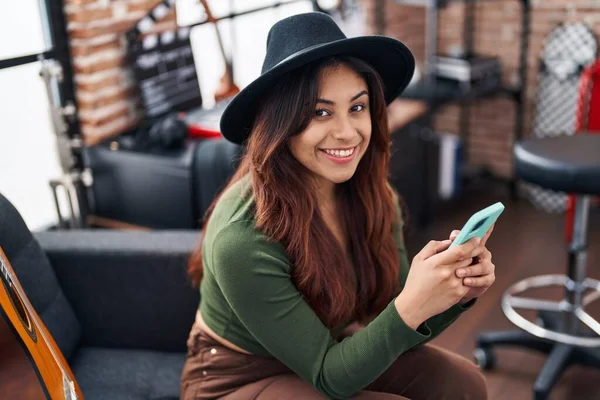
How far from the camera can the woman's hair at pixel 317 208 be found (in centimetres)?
132

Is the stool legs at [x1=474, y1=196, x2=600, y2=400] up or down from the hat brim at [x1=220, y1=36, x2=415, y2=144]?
down

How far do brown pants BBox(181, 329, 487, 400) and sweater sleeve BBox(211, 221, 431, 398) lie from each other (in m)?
0.10

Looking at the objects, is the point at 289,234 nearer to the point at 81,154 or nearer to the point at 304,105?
the point at 304,105

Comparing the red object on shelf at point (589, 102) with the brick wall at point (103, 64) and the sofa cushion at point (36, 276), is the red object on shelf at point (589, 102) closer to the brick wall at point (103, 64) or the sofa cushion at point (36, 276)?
the brick wall at point (103, 64)

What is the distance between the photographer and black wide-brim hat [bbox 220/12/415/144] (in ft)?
4.14

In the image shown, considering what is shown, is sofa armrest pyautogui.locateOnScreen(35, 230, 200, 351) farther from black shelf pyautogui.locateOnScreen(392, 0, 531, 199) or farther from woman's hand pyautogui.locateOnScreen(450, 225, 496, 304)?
black shelf pyautogui.locateOnScreen(392, 0, 531, 199)

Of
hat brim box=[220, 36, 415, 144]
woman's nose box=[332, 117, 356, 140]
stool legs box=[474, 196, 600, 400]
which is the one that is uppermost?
hat brim box=[220, 36, 415, 144]

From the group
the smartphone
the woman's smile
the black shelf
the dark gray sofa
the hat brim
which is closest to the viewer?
the smartphone

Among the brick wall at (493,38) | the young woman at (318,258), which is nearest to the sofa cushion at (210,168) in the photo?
the young woman at (318,258)

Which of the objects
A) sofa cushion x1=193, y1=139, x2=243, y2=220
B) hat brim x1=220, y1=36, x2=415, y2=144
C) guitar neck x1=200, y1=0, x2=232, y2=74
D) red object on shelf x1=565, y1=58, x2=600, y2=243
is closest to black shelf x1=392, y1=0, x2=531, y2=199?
red object on shelf x1=565, y1=58, x2=600, y2=243

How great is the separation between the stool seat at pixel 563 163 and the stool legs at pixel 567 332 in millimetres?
169

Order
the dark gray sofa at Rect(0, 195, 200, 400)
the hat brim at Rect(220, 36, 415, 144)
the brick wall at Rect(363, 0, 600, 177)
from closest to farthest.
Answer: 1. the hat brim at Rect(220, 36, 415, 144)
2. the dark gray sofa at Rect(0, 195, 200, 400)
3. the brick wall at Rect(363, 0, 600, 177)

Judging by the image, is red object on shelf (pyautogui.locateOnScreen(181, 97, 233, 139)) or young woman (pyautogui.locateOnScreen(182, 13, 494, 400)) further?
red object on shelf (pyautogui.locateOnScreen(181, 97, 233, 139))

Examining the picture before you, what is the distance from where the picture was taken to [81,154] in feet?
7.88
